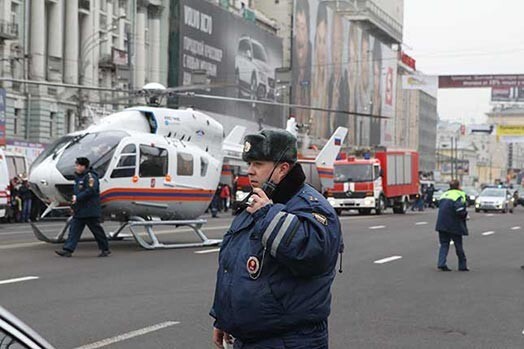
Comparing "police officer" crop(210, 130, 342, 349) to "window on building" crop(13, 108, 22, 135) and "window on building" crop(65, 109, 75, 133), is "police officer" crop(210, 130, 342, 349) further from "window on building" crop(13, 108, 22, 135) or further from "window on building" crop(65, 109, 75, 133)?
"window on building" crop(65, 109, 75, 133)

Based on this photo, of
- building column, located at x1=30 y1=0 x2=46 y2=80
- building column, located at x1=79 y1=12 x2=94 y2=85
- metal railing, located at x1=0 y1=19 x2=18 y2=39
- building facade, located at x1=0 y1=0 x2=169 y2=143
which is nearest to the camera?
metal railing, located at x1=0 y1=19 x2=18 y2=39

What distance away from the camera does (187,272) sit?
14.9m

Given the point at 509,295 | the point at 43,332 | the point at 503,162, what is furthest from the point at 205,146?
the point at 503,162

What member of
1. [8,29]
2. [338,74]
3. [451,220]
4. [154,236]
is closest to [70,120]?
[8,29]

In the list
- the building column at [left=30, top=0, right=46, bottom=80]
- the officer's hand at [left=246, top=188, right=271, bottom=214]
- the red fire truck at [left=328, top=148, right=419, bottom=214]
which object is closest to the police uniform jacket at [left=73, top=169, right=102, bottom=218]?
the officer's hand at [left=246, top=188, right=271, bottom=214]

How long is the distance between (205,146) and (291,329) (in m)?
17.1

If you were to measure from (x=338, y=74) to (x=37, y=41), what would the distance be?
49370mm

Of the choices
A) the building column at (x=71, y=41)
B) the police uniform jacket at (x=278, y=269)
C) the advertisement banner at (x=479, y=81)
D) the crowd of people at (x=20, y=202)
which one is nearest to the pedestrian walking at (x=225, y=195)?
the crowd of people at (x=20, y=202)

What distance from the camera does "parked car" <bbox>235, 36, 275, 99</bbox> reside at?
76375 mm

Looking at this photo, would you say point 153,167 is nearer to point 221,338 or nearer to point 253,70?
point 221,338

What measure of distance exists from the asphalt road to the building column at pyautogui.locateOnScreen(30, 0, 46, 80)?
34898 mm

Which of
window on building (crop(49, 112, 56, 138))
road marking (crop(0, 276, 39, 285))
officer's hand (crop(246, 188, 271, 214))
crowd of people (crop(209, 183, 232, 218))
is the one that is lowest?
crowd of people (crop(209, 183, 232, 218))

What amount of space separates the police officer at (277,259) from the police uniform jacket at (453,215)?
12.1m

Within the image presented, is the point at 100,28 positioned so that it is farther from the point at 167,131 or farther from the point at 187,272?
the point at 187,272
